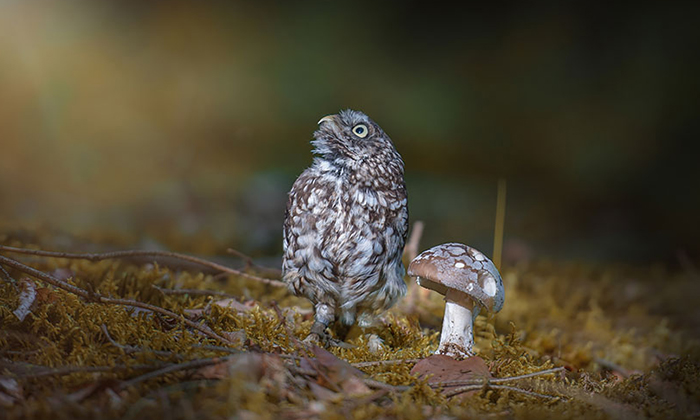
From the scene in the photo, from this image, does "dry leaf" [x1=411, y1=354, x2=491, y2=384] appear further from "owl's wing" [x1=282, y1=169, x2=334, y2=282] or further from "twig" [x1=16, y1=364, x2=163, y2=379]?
"twig" [x1=16, y1=364, x2=163, y2=379]

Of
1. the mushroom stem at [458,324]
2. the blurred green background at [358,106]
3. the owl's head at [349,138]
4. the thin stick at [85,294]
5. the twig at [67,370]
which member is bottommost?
the twig at [67,370]

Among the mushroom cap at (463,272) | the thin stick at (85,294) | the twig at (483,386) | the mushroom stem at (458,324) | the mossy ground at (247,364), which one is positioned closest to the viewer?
the mossy ground at (247,364)

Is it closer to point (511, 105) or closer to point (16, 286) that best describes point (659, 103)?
point (511, 105)

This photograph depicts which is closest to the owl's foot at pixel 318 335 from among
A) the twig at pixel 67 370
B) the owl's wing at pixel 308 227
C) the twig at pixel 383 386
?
the owl's wing at pixel 308 227

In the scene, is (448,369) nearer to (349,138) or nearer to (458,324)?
(458,324)

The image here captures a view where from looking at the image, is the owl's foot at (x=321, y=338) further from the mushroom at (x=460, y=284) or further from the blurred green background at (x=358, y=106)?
the blurred green background at (x=358, y=106)

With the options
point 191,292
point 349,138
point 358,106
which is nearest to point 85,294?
point 191,292

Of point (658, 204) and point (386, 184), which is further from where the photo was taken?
point (658, 204)

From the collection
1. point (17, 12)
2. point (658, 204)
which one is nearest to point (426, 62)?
point (658, 204)
